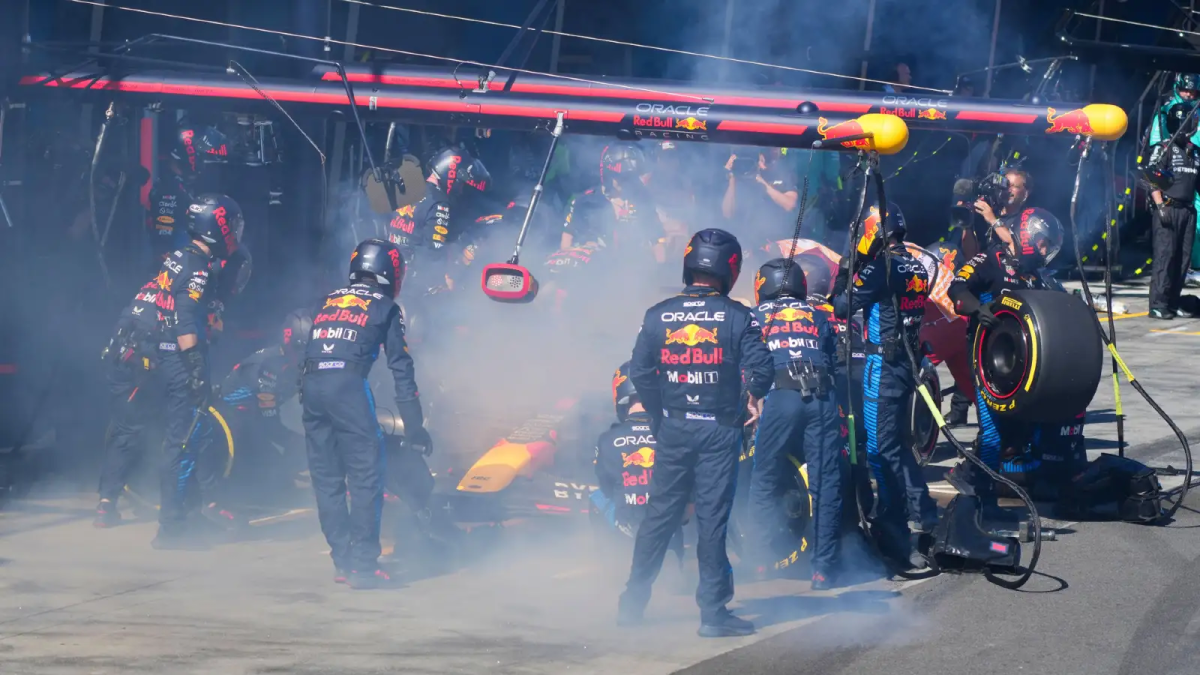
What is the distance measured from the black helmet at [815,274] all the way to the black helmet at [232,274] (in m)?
3.70

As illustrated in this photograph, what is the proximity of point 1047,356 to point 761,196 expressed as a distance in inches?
214

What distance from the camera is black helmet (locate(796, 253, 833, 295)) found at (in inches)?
323

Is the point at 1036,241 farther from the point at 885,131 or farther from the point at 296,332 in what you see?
the point at 296,332

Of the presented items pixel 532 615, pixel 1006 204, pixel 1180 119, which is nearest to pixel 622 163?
pixel 1006 204

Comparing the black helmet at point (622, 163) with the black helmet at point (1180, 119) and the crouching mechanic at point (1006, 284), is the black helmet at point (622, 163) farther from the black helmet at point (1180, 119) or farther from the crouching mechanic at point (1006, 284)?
the black helmet at point (1180, 119)

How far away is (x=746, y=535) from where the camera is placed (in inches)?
308

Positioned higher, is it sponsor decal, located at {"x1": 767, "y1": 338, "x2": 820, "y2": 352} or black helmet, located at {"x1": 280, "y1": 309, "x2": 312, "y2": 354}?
sponsor decal, located at {"x1": 767, "y1": 338, "x2": 820, "y2": 352}

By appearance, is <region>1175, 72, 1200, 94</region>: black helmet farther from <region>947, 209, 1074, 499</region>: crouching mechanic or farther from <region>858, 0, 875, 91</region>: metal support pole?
<region>947, 209, 1074, 499</region>: crouching mechanic

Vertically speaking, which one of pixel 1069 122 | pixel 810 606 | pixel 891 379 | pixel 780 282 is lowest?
pixel 810 606

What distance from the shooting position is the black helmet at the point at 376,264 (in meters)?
7.81

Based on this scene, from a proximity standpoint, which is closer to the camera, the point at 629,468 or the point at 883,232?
the point at 883,232

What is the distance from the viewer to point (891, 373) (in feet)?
26.3

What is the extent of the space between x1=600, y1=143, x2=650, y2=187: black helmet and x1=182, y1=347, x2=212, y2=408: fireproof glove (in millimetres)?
4699

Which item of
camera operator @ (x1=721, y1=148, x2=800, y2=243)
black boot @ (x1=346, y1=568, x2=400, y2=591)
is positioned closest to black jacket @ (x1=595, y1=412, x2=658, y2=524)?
black boot @ (x1=346, y1=568, x2=400, y2=591)
